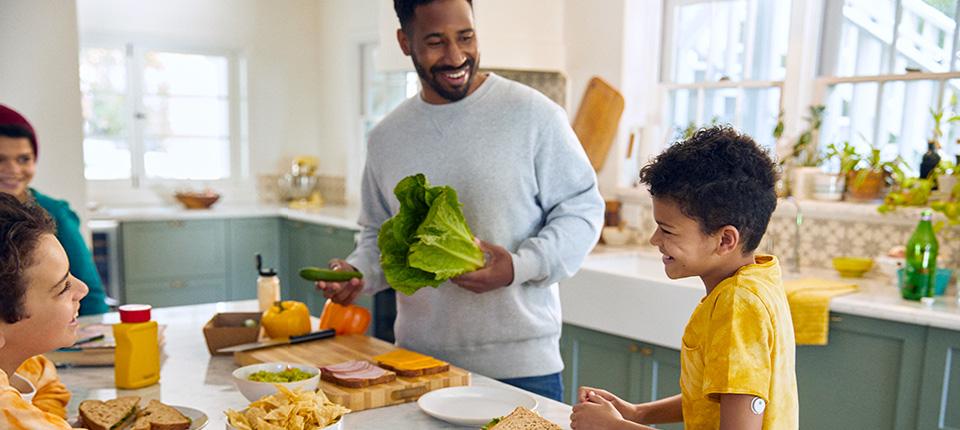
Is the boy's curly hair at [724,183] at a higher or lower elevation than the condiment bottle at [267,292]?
higher

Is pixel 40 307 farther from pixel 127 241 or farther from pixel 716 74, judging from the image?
pixel 127 241

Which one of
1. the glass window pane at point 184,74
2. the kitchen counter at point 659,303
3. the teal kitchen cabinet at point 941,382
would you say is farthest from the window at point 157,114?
the teal kitchen cabinet at point 941,382

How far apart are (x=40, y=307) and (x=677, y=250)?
3.19 feet

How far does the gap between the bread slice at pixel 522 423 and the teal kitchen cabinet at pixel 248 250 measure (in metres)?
4.39

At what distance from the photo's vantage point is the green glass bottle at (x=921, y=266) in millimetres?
2574

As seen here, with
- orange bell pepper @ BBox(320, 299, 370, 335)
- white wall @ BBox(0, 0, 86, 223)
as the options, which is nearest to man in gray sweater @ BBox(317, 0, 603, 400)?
orange bell pepper @ BBox(320, 299, 370, 335)

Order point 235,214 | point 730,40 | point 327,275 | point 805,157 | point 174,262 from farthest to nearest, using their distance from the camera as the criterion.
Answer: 1. point 235,214
2. point 174,262
3. point 730,40
4. point 805,157
5. point 327,275

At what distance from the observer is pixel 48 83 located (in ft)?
11.8

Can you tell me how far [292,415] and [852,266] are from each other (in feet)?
8.26

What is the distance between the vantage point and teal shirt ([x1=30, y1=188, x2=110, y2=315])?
2490mm

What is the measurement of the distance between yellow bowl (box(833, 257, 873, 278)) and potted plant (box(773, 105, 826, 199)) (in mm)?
384

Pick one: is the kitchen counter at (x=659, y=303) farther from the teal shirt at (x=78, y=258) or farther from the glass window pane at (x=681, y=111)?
the teal shirt at (x=78, y=258)

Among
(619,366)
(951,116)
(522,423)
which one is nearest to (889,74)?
(951,116)

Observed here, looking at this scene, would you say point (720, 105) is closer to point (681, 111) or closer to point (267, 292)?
point (681, 111)
